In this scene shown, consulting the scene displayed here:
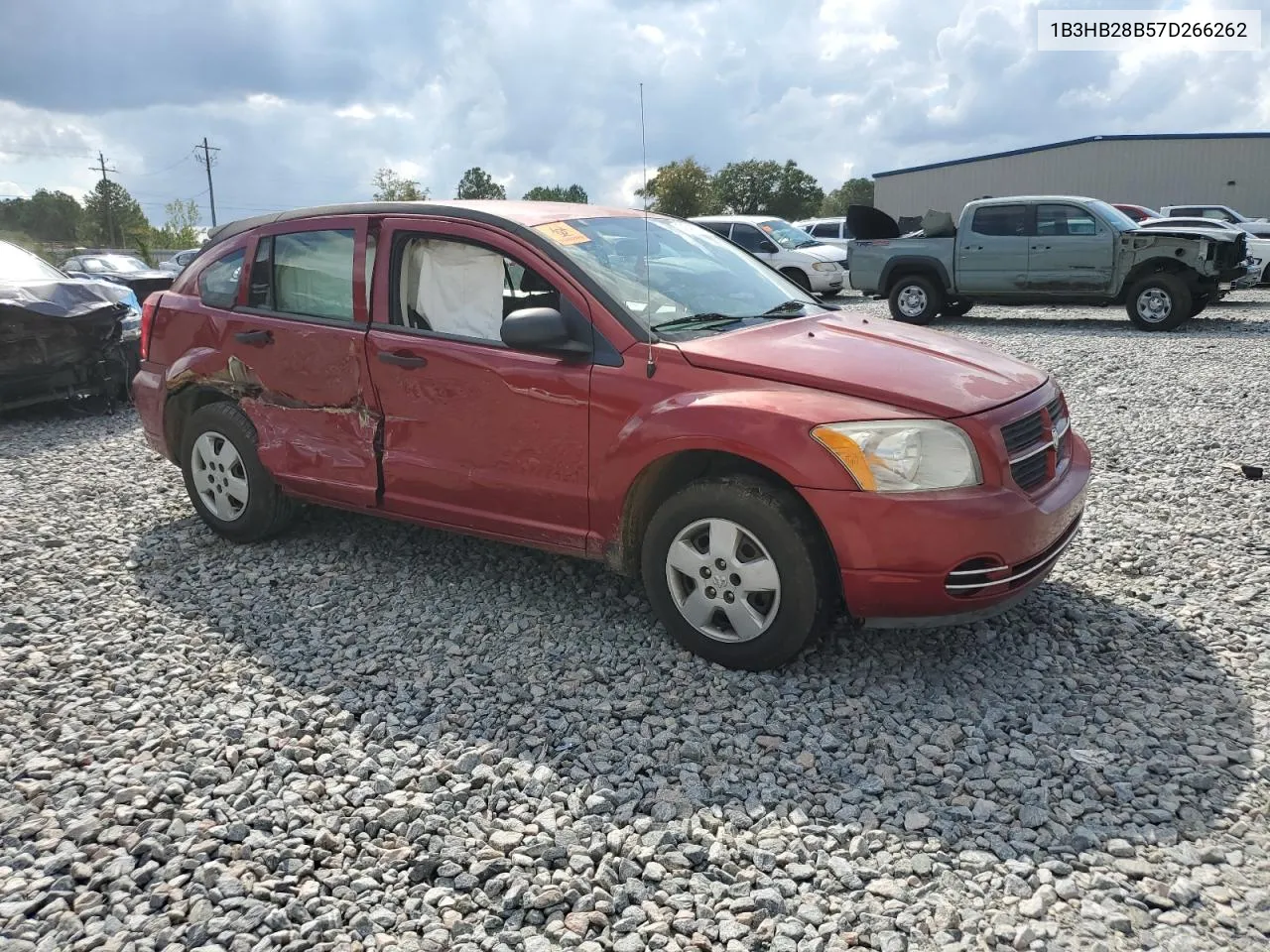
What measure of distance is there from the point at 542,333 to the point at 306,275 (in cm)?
171

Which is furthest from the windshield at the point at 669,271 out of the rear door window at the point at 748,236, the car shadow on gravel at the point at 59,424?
the rear door window at the point at 748,236

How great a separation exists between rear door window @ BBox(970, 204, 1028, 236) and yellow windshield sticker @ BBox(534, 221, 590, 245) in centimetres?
1171

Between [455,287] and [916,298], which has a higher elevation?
[455,287]

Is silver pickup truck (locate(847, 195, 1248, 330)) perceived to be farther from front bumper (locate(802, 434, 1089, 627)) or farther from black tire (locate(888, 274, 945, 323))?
front bumper (locate(802, 434, 1089, 627))

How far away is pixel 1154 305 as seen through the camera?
43.9ft

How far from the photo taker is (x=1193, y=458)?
667 cm

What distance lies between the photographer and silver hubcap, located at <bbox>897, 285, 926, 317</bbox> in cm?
1508

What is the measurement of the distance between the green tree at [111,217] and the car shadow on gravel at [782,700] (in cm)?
7354

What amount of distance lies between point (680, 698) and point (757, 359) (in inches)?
50.6

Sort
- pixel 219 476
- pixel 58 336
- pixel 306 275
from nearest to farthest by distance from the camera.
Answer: pixel 306 275 → pixel 219 476 → pixel 58 336

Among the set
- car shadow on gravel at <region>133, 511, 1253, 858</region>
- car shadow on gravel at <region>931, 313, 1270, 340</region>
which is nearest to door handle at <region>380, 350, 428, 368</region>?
car shadow on gravel at <region>133, 511, 1253, 858</region>

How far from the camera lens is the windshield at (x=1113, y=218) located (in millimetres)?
13501

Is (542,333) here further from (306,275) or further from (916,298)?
(916,298)

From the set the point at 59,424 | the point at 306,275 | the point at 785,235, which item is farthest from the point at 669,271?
the point at 785,235
